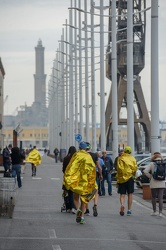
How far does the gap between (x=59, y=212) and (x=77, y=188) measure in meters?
3.17

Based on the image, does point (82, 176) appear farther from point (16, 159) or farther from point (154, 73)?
point (16, 159)

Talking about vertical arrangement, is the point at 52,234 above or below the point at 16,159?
below

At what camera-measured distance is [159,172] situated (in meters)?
25.5

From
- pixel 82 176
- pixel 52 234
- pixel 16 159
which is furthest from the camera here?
pixel 16 159

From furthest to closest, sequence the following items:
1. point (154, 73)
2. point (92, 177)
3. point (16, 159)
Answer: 1. point (16, 159)
2. point (154, 73)
3. point (92, 177)

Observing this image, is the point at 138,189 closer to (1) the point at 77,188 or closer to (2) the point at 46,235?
(1) the point at 77,188

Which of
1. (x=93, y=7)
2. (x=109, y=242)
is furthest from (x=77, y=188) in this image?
(x=93, y=7)

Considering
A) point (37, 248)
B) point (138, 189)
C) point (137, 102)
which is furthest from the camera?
point (137, 102)

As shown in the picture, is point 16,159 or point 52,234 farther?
point 16,159

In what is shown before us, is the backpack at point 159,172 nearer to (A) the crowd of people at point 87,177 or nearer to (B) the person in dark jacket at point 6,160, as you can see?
(A) the crowd of people at point 87,177

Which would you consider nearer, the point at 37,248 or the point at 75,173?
the point at 37,248

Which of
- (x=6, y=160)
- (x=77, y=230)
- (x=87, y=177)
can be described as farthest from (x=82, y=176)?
(x=6, y=160)

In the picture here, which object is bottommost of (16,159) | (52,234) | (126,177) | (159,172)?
(52,234)

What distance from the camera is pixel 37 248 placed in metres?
17.0
